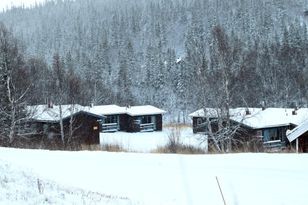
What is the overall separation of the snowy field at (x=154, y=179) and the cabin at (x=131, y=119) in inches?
1528

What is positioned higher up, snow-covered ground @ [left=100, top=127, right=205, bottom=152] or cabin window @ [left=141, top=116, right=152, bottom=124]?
cabin window @ [left=141, top=116, right=152, bottom=124]

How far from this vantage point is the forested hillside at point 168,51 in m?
53.0

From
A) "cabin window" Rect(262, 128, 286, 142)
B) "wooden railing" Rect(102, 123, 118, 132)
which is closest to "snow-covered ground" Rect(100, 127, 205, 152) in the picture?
"wooden railing" Rect(102, 123, 118, 132)

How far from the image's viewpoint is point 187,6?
15788 centimetres

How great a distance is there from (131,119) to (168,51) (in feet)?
208

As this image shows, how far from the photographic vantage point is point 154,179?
13039 millimetres

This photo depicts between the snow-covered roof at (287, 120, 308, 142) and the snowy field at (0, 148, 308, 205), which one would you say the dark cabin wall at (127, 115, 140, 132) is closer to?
the snow-covered roof at (287, 120, 308, 142)

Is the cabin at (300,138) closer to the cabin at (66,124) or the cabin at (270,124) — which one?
the cabin at (270,124)

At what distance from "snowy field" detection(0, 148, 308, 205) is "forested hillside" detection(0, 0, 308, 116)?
12944mm

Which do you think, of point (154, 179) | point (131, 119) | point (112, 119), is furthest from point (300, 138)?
point (112, 119)

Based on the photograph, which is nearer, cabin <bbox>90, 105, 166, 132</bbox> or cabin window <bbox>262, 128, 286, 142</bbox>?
cabin window <bbox>262, 128, 286, 142</bbox>

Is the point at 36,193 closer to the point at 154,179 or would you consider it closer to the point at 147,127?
the point at 154,179

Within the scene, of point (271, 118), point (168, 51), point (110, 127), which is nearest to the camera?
point (271, 118)

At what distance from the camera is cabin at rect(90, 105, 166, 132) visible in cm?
5628
